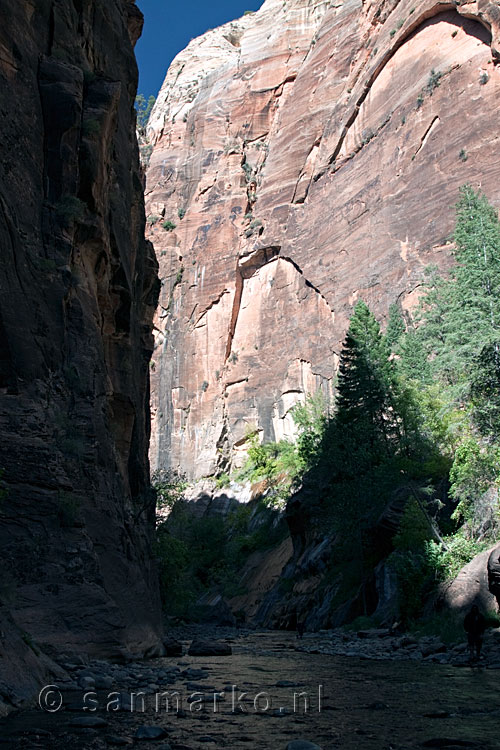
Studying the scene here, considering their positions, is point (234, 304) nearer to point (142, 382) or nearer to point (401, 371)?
point (401, 371)

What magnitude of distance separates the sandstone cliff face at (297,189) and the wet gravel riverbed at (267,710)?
37862 mm

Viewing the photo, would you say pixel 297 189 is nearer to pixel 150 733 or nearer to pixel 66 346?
pixel 66 346

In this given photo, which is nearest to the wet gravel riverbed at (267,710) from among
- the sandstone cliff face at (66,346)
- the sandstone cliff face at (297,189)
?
the sandstone cliff face at (66,346)

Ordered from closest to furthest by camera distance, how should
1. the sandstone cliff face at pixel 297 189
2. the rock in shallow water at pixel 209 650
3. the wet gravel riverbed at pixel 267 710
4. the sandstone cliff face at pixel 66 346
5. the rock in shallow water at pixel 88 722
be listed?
the wet gravel riverbed at pixel 267 710 → the rock in shallow water at pixel 88 722 → the sandstone cliff face at pixel 66 346 → the rock in shallow water at pixel 209 650 → the sandstone cliff face at pixel 297 189

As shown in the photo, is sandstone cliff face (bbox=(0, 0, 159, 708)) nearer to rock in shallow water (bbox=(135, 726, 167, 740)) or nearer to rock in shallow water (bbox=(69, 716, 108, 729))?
rock in shallow water (bbox=(69, 716, 108, 729))

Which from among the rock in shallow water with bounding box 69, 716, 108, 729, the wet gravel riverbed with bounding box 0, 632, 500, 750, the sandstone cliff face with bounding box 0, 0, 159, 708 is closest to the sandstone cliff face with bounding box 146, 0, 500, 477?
the sandstone cliff face with bounding box 0, 0, 159, 708

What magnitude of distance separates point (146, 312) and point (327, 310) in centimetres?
2629

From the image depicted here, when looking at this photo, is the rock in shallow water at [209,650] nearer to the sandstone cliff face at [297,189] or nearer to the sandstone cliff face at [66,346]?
the sandstone cliff face at [66,346]

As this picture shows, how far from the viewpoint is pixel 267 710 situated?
8.55m

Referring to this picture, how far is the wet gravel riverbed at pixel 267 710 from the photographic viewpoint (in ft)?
21.7

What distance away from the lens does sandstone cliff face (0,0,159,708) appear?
1339 cm

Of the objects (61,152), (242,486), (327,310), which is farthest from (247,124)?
(61,152)

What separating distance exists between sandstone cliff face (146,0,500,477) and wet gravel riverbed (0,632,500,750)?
37.9 meters

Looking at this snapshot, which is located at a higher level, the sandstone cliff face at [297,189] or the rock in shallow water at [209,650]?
the sandstone cliff face at [297,189]
